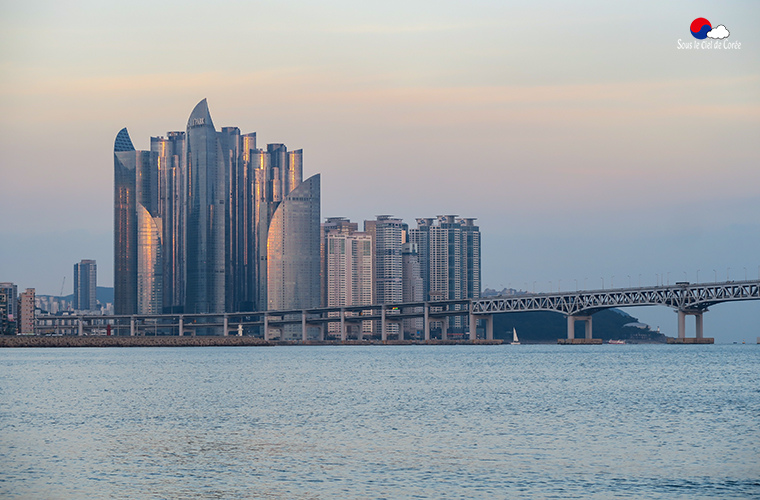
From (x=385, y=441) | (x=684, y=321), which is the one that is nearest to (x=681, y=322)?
(x=684, y=321)

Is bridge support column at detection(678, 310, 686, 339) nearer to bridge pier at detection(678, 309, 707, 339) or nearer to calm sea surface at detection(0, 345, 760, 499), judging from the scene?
bridge pier at detection(678, 309, 707, 339)

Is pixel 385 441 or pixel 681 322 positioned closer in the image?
pixel 385 441

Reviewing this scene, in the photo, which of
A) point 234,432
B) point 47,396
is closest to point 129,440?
point 234,432

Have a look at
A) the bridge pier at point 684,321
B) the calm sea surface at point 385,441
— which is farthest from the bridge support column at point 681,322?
the calm sea surface at point 385,441

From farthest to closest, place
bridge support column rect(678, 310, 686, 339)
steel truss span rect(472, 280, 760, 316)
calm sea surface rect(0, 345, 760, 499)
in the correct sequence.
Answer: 1. bridge support column rect(678, 310, 686, 339)
2. steel truss span rect(472, 280, 760, 316)
3. calm sea surface rect(0, 345, 760, 499)

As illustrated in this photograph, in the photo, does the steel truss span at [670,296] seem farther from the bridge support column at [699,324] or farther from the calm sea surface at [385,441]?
the calm sea surface at [385,441]

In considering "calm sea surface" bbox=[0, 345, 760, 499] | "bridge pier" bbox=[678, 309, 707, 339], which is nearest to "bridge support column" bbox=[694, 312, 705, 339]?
"bridge pier" bbox=[678, 309, 707, 339]

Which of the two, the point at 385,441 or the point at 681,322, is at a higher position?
the point at 385,441

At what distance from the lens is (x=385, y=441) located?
3734 centimetres

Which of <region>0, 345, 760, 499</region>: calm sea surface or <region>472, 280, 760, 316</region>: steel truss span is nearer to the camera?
<region>0, 345, 760, 499</region>: calm sea surface

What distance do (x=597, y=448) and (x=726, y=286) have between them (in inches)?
5569

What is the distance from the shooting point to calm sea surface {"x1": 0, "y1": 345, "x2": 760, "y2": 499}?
28422 mm

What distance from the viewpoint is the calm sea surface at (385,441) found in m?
28.4

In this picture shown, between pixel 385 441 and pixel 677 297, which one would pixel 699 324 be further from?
pixel 385 441
